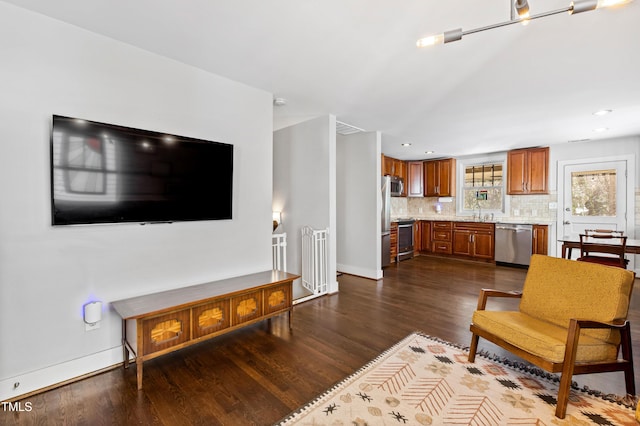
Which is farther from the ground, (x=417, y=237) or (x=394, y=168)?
(x=394, y=168)

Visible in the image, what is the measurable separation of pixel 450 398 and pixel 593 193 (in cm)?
584

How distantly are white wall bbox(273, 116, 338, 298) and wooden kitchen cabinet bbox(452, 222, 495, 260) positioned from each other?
3849mm

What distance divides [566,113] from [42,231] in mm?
5647

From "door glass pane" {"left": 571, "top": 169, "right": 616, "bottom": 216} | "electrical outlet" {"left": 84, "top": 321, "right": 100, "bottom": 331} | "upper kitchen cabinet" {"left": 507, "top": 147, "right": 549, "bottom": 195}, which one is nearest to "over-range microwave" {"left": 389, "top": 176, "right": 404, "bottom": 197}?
"upper kitchen cabinet" {"left": 507, "top": 147, "right": 549, "bottom": 195}

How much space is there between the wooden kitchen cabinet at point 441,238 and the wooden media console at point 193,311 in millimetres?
5188

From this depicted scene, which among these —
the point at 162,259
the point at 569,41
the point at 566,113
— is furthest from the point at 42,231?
the point at 566,113

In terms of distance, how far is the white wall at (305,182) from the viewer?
4.25m

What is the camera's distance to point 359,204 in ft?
17.2


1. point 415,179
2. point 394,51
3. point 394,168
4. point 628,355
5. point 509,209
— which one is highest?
point 394,51

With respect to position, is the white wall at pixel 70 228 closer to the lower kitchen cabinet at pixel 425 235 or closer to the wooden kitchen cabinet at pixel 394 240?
the wooden kitchen cabinet at pixel 394 240

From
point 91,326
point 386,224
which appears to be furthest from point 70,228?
point 386,224

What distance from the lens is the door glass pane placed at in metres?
5.46

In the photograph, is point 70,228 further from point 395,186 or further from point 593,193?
point 593,193

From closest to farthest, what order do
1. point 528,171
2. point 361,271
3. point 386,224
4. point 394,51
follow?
point 394,51, point 361,271, point 386,224, point 528,171
